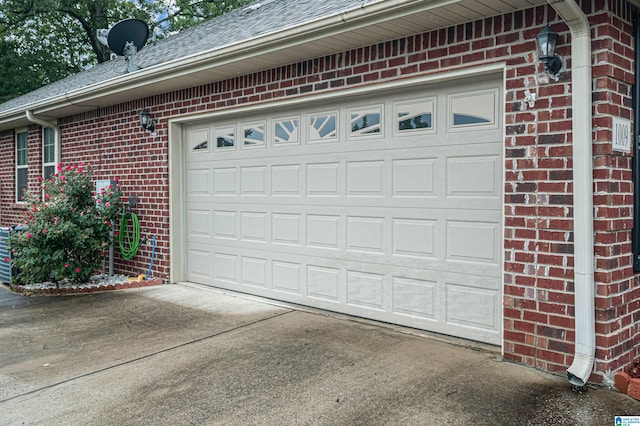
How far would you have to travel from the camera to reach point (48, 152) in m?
10.4

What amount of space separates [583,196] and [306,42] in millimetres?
2815

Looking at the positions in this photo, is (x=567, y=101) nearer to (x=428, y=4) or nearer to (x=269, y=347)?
(x=428, y=4)

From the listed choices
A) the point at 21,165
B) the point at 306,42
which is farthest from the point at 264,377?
the point at 21,165

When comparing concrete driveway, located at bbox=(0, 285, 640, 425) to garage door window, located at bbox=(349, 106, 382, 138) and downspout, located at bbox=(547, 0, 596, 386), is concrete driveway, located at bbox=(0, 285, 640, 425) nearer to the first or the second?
downspout, located at bbox=(547, 0, 596, 386)

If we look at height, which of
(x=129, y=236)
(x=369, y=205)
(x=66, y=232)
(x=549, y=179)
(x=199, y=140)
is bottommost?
(x=129, y=236)

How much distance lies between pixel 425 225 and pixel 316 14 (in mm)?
2293

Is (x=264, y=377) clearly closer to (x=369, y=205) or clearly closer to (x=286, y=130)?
(x=369, y=205)

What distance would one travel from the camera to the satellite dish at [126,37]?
344 inches

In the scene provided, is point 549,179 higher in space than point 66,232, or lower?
higher

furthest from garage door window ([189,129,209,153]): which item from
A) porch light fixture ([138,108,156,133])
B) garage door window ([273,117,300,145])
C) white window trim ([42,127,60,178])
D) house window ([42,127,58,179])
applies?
house window ([42,127,58,179])

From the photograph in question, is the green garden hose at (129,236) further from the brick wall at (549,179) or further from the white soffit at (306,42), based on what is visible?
the brick wall at (549,179)

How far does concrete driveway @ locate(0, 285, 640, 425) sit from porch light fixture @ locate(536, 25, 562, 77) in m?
2.22

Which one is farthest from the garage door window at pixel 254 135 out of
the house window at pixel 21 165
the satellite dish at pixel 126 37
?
the house window at pixel 21 165

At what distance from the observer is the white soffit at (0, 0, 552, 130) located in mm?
4234
